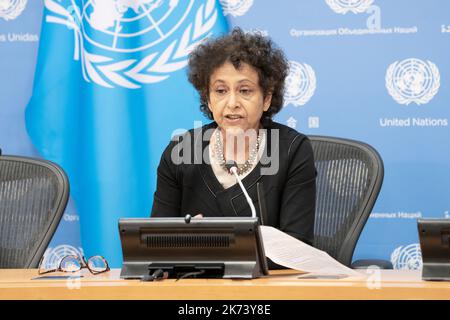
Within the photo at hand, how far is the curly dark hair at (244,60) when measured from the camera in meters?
2.64

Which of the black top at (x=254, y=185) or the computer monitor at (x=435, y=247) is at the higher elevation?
the black top at (x=254, y=185)

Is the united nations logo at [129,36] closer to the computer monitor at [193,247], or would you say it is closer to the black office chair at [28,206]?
the black office chair at [28,206]

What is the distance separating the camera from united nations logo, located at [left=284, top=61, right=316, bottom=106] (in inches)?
133

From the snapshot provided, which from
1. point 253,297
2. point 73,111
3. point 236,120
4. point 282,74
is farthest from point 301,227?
point 73,111

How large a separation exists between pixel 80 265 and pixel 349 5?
1.80 m

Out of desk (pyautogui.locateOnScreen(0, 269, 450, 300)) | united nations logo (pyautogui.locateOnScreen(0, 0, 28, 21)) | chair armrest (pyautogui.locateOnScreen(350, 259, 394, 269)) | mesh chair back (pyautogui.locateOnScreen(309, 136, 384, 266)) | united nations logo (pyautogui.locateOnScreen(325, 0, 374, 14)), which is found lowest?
chair armrest (pyautogui.locateOnScreen(350, 259, 394, 269))

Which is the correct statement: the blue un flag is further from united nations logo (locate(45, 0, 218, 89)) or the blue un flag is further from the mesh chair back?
the mesh chair back

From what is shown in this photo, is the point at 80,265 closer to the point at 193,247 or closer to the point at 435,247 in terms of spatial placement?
the point at 193,247

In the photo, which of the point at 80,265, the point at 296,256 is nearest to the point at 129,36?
the point at 80,265

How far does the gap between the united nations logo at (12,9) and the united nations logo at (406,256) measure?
2029 mm

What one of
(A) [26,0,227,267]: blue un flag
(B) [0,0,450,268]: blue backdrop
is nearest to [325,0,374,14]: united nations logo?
(B) [0,0,450,268]: blue backdrop

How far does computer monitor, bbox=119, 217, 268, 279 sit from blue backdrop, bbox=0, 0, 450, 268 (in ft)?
4.93

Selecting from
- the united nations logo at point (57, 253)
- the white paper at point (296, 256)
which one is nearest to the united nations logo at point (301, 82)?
the united nations logo at point (57, 253)

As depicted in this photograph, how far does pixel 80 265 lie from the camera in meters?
A: 2.14
